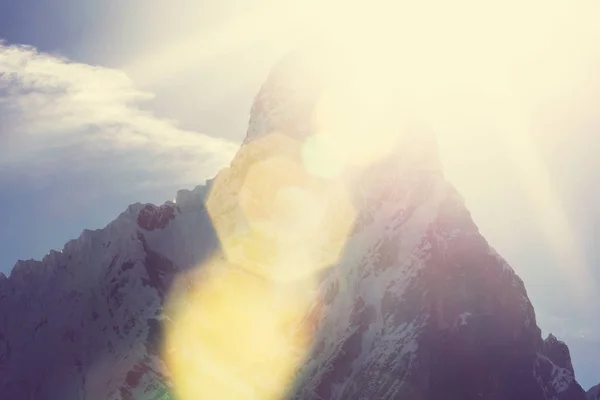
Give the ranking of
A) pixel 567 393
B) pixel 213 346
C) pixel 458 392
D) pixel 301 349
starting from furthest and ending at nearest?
pixel 213 346, pixel 301 349, pixel 567 393, pixel 458 392

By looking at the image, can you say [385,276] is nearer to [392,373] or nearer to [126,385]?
[392,373]

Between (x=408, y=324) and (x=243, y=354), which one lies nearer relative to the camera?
(x=408, y=324)

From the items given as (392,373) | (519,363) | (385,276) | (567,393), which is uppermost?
(385,276)

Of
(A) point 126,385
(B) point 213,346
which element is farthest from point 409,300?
(A) point 126,385

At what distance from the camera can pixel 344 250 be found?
627ft

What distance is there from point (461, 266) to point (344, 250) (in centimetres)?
3302

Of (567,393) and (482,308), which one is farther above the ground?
(482,308)

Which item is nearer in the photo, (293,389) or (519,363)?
(519,363)

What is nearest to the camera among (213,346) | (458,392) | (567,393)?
(458,392)

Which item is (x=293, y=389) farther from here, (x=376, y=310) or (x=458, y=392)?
(x=458, y=392)

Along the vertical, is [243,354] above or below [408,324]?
above

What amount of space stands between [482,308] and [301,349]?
44205 mm

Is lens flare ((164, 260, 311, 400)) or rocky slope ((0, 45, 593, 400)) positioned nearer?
rocky slope ((0, 45, 593, 400))

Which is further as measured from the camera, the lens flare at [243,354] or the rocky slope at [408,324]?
the lens flare at [243,354]
